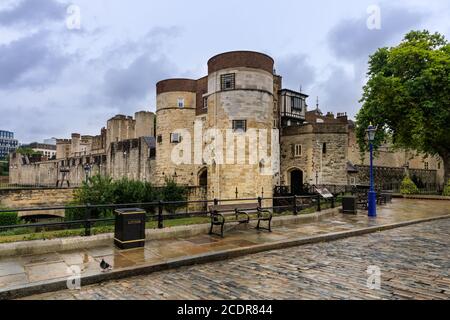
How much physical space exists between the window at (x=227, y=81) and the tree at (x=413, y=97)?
11.1 meters

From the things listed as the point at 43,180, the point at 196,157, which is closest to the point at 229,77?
the point at 196,157

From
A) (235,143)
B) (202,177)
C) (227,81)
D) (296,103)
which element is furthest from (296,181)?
(227,81)

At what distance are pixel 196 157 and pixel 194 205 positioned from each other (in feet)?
18.4

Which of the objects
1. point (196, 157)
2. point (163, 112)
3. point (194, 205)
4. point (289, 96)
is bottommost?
point (194, 205)

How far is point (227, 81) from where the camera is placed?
22.5 m

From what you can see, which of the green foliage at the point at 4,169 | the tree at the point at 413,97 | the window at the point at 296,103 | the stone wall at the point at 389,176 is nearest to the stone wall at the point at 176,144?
the window at the point at 296,103

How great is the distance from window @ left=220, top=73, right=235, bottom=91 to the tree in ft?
36.4

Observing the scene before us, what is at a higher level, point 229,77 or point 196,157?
point 229,77

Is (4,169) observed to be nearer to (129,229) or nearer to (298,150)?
(298,150)

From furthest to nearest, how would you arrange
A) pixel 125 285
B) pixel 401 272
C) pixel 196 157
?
pixel 196 157, pixel 401 272, pixel 125 285

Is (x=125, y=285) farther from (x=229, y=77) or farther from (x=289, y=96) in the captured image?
(x=289, y=96)

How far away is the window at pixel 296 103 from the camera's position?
3750 cm

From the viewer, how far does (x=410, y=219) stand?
1286 centimetres

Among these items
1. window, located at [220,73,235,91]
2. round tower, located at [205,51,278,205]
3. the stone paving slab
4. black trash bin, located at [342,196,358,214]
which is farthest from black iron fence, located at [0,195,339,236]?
window, located at [220,73,235,91]
